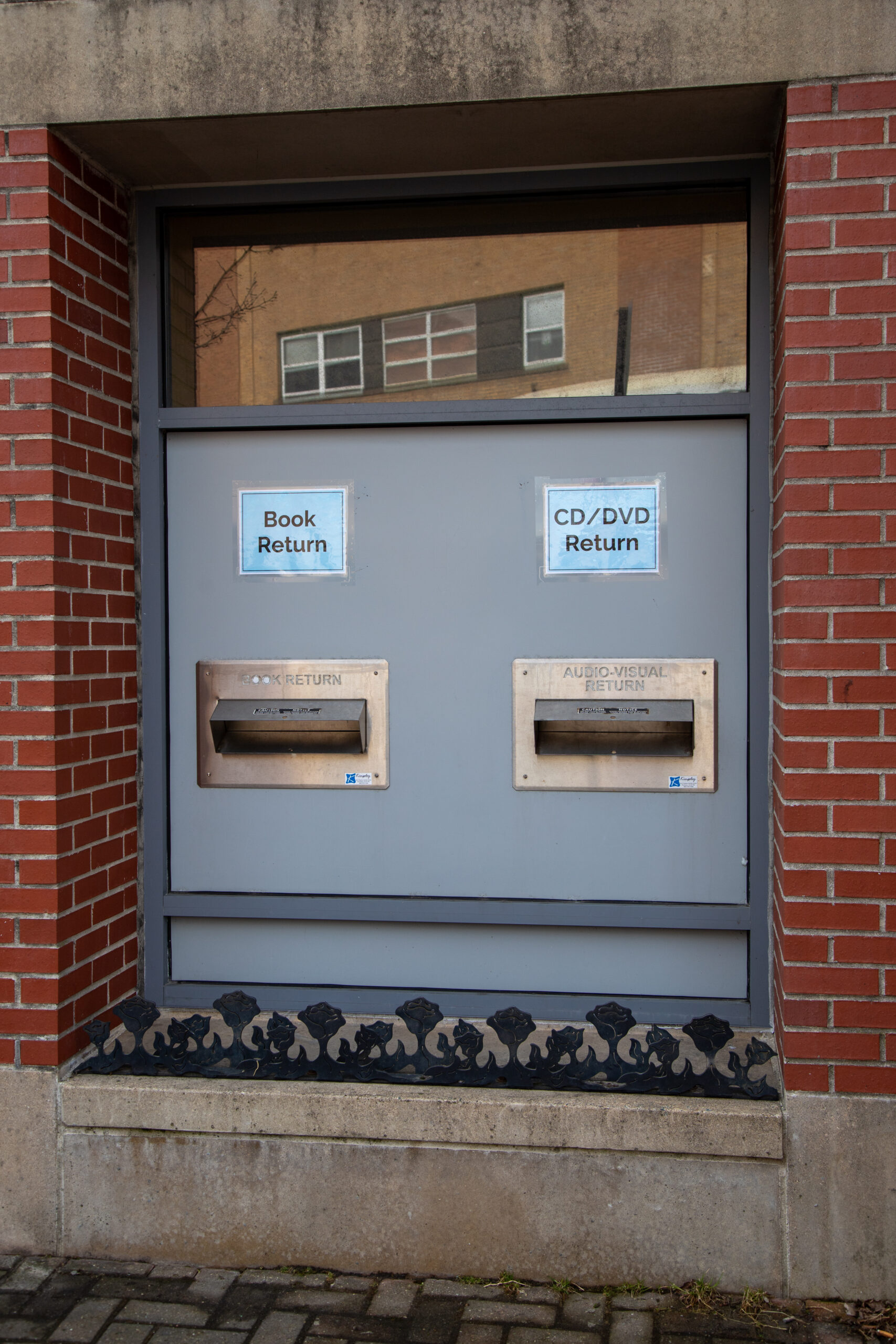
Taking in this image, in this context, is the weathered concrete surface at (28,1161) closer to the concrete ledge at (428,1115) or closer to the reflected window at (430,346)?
the concrete ledge at (428,1115)

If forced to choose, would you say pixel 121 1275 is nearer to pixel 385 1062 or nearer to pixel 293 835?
pixel 385 1062

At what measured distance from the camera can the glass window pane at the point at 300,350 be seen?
3.26 metres

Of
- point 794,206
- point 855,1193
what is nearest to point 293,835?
point 855,1193

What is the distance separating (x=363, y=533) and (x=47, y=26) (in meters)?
1.72

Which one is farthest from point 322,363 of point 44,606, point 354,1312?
point 354,1312

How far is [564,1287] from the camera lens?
2.71 meters

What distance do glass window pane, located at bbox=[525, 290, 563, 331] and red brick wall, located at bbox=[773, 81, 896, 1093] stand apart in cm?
76

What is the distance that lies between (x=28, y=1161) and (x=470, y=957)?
1450 millimetres

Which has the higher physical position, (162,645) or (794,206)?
(794,206)

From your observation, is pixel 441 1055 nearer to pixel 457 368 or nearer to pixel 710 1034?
pixel 710 1034

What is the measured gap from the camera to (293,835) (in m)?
3.26

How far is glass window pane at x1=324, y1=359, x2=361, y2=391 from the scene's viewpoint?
3.23 metres

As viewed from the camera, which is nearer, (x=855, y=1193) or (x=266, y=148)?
(x=855, y=1193)

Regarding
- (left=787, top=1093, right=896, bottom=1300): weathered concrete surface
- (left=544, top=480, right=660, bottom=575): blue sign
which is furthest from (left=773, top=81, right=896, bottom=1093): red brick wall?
(left=544, top=480, right=660, bottom=575): blue sign
